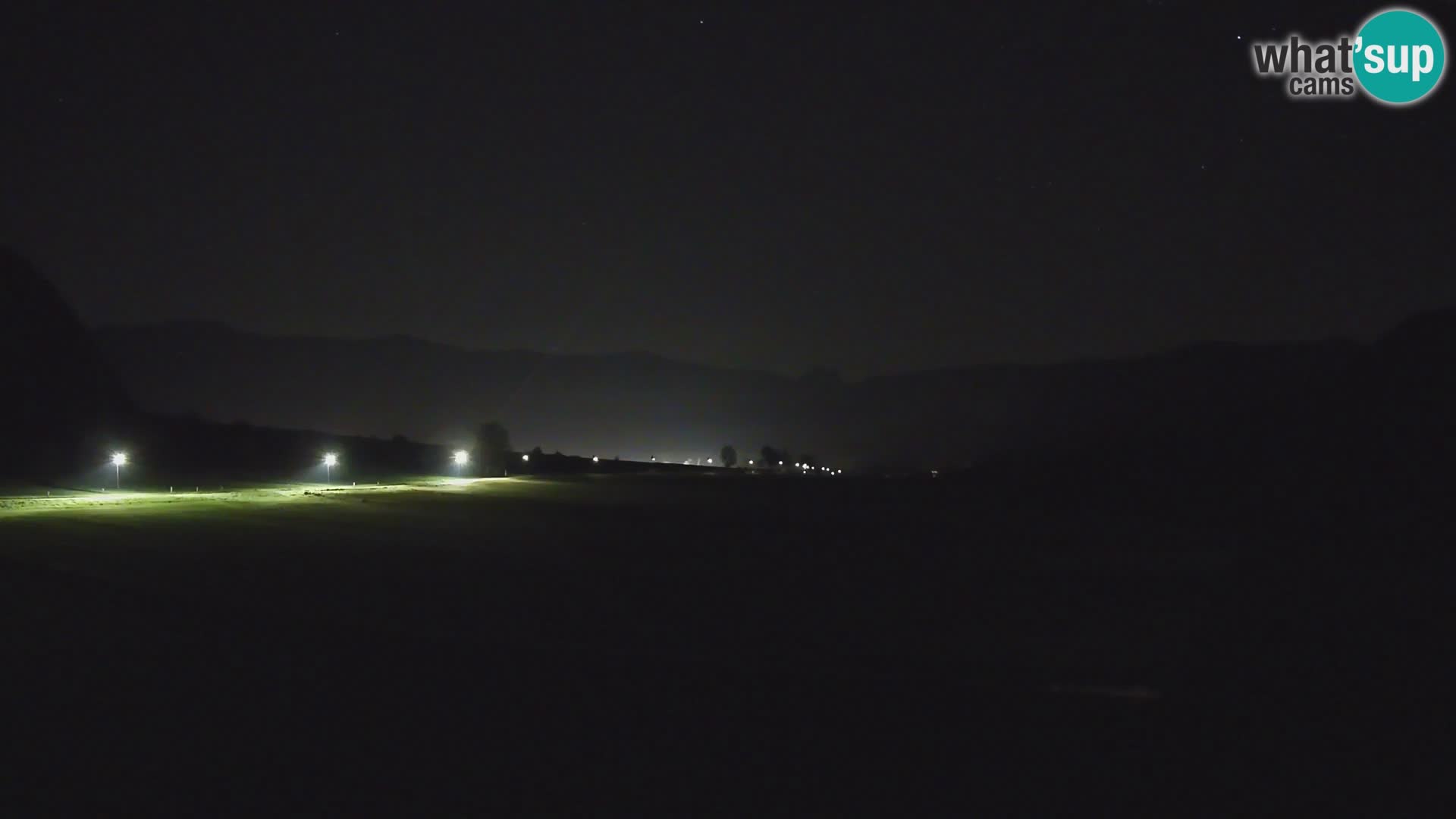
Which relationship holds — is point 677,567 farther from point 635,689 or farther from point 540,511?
point 540,511

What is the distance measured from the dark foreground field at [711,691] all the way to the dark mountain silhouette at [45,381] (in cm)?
3956

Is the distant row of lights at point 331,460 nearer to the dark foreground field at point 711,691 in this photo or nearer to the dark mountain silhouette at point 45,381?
the dark mountain silhouette at point 45,381

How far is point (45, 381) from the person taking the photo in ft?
198

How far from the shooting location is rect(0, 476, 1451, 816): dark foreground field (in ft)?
20.7

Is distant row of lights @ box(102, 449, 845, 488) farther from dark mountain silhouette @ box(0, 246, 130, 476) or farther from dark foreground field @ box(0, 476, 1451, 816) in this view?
dark foreground field @ box(0, 476, 1451, 816)

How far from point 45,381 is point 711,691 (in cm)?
6591

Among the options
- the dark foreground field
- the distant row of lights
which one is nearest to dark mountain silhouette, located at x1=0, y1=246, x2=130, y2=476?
the distant row of lights

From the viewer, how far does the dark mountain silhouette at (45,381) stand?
5106cm

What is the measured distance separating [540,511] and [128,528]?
14.3 meters

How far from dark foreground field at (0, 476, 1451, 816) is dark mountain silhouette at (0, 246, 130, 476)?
39.6 meters

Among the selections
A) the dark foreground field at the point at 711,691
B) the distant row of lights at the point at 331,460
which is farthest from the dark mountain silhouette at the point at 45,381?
the dark foreground field at the point at 711,691

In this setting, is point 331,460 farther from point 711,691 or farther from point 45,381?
point 711,691

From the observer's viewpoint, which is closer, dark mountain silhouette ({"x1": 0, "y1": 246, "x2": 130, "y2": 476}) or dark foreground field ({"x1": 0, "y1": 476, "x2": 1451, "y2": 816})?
dark foreground field ({"x1": 0, "y1": 476, "x2": 1451, "y2": 816})

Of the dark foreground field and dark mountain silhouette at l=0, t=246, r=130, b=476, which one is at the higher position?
dark mountain silhouette at l=0, t=246, r=130, b=476
